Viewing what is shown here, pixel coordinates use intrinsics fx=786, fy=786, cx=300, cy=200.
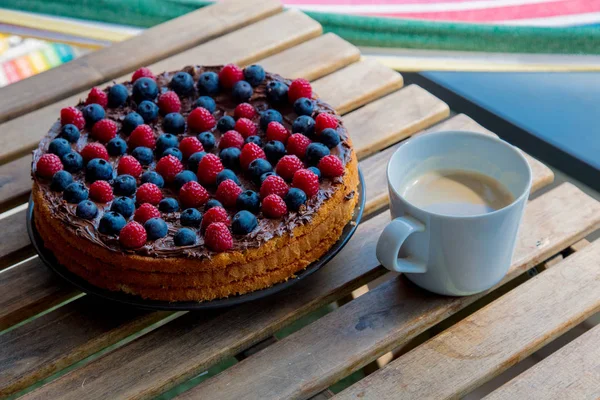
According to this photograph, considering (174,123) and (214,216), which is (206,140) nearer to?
(174,123)

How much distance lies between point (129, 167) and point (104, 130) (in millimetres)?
128

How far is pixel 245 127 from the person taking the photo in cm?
134

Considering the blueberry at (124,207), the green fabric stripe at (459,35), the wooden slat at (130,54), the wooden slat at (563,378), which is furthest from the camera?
the green fabric stripe at (459,35)

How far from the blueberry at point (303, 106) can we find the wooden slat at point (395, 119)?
166 mm

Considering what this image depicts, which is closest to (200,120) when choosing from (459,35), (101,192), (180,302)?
(101,192)

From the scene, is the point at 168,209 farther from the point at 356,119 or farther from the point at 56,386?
the point at 356,119

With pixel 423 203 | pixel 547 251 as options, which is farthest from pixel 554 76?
pixel 423 203

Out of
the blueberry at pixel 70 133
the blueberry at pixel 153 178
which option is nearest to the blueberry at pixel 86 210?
the blueberry at pixel 153 178

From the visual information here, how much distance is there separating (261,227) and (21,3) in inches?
65.1

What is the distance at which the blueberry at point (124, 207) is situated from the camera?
1.17 meters

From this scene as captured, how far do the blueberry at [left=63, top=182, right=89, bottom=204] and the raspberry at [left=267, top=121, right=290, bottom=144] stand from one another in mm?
318

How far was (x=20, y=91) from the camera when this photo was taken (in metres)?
1.72

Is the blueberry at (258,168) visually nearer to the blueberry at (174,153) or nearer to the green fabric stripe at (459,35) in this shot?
the blueberry at (174,153)

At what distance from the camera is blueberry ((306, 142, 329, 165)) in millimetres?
1251
